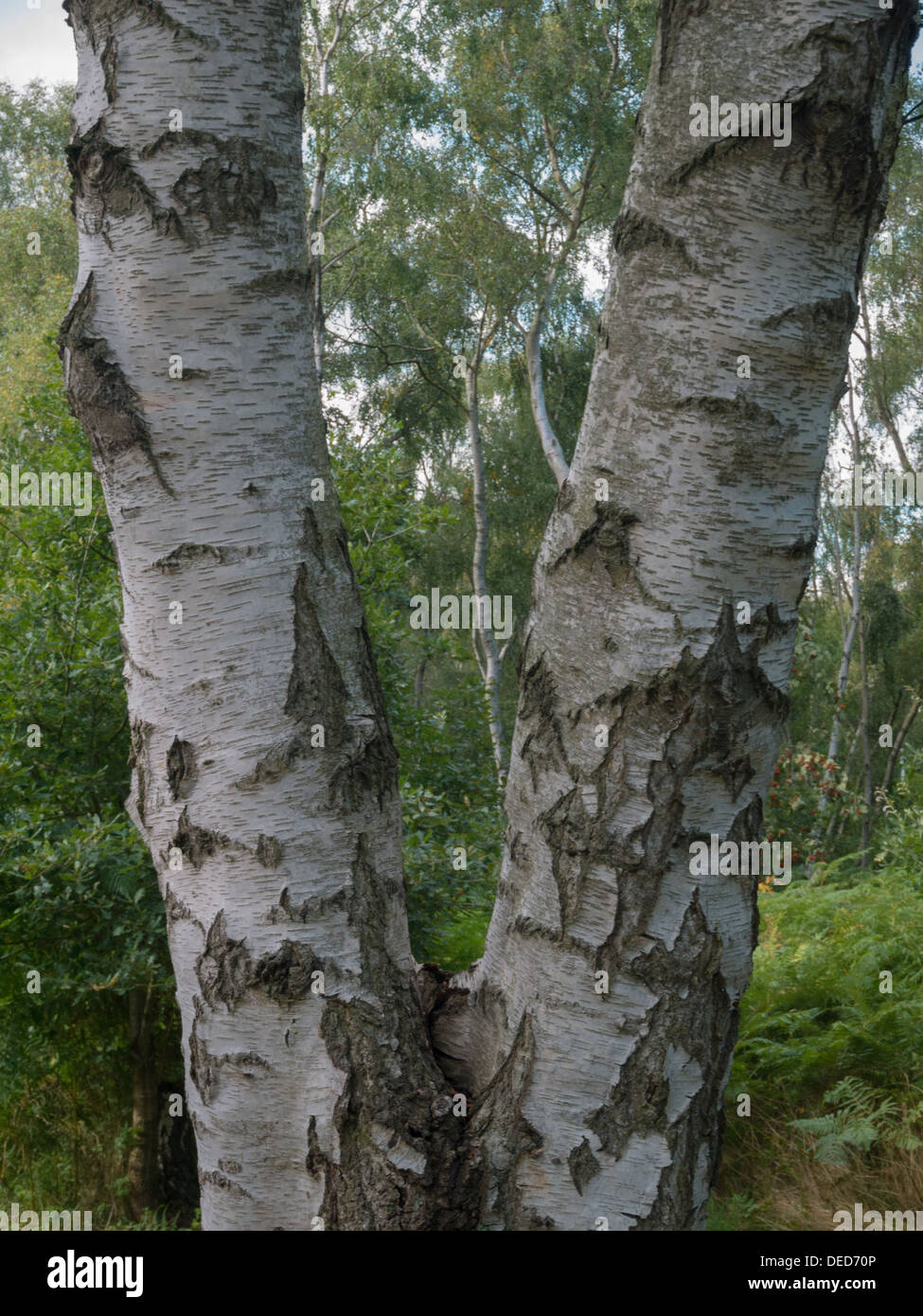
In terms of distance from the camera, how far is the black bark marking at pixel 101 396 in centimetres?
153

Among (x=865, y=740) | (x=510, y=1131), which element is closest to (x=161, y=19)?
(x=510, y=1131)

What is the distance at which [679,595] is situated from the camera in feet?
4.75

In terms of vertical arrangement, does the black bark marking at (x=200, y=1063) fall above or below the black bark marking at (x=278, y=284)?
below

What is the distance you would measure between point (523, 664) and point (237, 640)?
42 centimetres

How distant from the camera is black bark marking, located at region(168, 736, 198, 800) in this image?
5.00ft

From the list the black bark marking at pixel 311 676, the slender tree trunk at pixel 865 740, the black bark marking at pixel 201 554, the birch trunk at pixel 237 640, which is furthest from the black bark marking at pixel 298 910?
the slender tree trunk at pixel 865 740

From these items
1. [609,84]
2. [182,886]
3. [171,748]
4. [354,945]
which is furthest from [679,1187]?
[609,84]

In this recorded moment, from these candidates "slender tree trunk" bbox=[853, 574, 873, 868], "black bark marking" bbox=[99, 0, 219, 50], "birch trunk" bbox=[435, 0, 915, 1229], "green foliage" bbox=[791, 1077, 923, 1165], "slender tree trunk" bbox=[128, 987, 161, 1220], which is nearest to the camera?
"birch trunk" bbox=[435, 0, 915, 1229]

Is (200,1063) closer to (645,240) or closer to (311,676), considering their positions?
(311,676)

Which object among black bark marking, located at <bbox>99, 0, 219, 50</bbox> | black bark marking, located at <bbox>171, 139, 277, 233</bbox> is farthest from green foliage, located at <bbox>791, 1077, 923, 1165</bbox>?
black bark marking, located at <bbox>99, 0, 219, 50</bbox>

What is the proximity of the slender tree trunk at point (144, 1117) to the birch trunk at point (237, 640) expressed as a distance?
3.33 m

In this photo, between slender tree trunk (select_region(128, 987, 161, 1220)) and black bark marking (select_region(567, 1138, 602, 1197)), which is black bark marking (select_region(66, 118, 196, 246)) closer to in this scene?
black bark marking (select_region(567, 1138, 602, 1197))

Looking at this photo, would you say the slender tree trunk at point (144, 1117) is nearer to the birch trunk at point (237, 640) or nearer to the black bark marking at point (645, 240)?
the birch trunk at point (237, 640)

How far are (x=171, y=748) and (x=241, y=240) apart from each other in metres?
0.74
